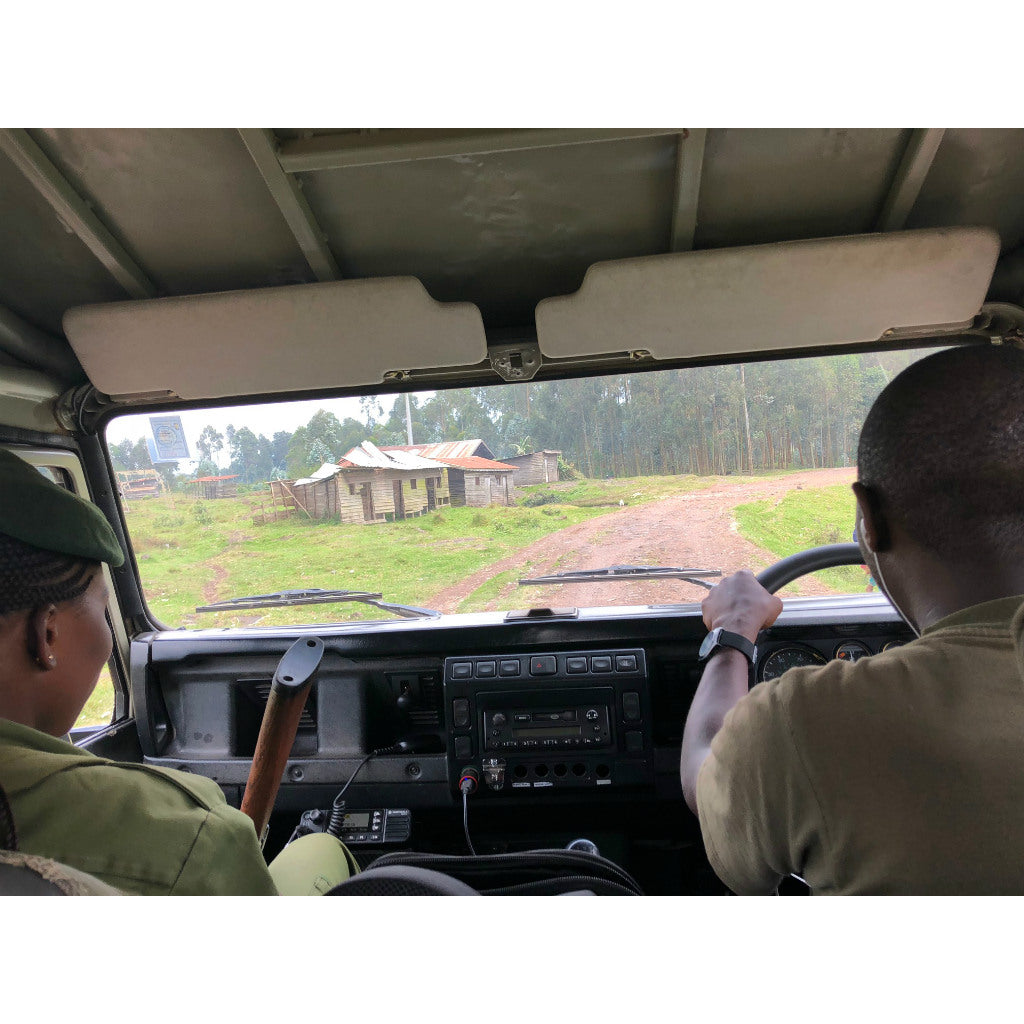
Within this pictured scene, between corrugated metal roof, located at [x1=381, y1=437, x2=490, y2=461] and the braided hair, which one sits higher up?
corrugated metal roof, located at [x1=381, y1=437, x2=490, y2=461]

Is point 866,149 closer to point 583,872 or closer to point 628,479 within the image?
point 628,479

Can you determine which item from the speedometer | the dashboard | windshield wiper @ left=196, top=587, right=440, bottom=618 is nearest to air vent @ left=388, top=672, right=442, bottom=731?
the dashboard

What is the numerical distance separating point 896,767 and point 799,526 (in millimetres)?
1654

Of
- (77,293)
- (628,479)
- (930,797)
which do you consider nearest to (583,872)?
(930,797)

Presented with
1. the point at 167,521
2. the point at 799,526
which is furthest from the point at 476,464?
the point at 167,521

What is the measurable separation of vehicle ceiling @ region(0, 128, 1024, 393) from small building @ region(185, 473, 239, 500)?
67 cm

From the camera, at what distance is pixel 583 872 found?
1.28 metres

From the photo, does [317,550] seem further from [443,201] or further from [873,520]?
[873,520]

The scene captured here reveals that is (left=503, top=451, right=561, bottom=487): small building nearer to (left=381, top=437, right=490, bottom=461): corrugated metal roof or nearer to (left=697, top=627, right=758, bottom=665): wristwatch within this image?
(left=381, top=437, right=490, bottom=461): corrugated metal roof

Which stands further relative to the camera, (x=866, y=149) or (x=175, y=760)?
(x=175, y=760)

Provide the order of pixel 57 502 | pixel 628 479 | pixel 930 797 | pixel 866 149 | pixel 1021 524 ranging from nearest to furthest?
1. pixel 930 797
2. pixel 1021 524
3. pixel 57 502
4. pixel 866 149
5. pixel 628 479

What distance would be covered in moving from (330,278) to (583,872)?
68.3 inches

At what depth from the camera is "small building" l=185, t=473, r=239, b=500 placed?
2.76 metres

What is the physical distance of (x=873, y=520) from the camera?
1406 millimetres
